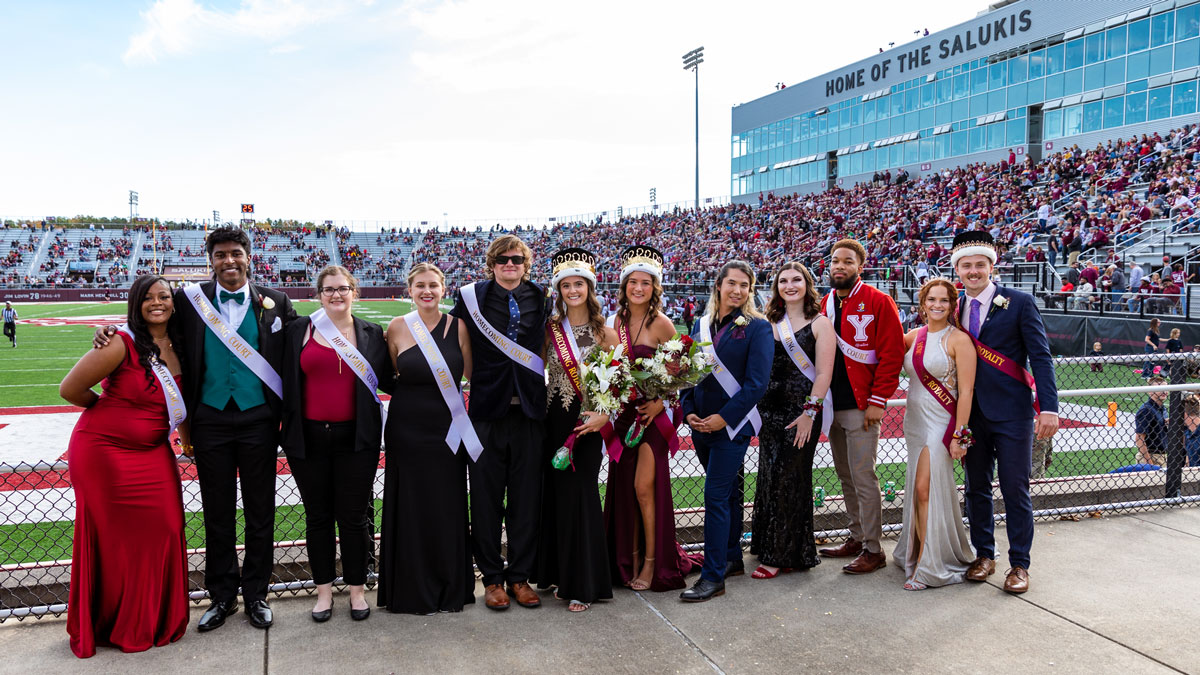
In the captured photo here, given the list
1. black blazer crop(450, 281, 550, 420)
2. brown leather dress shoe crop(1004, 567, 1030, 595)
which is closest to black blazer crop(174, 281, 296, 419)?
black blazer crop(450, 281, 550, 420)

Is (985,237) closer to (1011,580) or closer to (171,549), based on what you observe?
(1011,580)

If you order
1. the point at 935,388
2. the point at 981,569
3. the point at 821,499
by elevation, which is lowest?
the point at 981,569

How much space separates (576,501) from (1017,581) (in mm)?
2486

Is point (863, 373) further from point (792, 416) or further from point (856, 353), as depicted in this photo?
point (792, 416)

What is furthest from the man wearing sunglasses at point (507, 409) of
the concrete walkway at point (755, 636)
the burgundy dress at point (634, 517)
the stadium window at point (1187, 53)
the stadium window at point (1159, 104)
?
the stadium window at point (1159, 104)

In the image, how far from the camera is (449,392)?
4086 mm

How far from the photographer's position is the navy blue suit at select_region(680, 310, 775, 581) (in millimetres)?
4305

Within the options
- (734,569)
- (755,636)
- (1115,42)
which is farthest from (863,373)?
(1115,42)

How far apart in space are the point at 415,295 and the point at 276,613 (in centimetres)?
181

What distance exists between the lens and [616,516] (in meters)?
4.46

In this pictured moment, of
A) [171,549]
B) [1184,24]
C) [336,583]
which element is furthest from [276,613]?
[1184,24]

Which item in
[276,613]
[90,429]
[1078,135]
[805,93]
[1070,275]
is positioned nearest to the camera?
[90,429]

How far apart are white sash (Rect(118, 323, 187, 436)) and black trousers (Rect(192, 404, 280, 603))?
0.27 ft

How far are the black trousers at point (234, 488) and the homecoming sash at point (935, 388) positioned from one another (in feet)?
11.7
